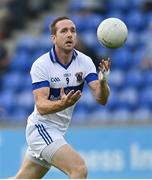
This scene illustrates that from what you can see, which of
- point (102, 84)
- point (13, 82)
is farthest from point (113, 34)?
point (13, 82)

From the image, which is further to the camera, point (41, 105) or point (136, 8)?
point (136, 8)

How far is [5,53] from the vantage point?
15.7 meters

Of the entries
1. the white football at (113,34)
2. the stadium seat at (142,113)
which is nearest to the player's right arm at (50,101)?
the white football at (113,34)

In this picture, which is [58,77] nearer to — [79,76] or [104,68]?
[79,76]

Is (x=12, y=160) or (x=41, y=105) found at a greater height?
(x=41, y=105)

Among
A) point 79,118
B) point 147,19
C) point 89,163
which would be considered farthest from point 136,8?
point 89,163

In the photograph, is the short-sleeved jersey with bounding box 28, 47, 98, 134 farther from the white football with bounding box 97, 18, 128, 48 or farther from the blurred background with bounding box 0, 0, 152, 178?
the blurred background with bounding box 0, 0, 152, 178

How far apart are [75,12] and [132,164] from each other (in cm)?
571

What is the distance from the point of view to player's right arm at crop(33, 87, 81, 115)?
8016 millimetres

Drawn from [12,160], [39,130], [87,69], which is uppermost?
[87,69]

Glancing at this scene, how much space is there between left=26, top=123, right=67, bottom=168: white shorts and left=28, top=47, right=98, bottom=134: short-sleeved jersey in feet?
0.24

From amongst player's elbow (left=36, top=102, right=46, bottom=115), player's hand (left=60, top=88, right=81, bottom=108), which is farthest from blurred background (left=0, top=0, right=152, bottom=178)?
player's hand (left=60, top=88, right=81, bottom=108)

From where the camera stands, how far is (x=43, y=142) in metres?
8.73

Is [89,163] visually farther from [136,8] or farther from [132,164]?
[136,8]
